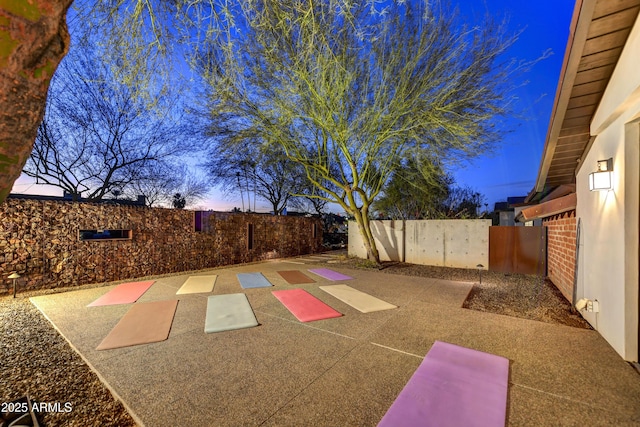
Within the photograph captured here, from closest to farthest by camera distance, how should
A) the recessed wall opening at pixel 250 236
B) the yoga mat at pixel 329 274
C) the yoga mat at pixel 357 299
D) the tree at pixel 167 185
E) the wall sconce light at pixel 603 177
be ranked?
the wall sconce light at pixel 603 177
the yoga mat at pixel 357 299
the yoga mat at pixel 329 274
the recessed wall opening at pixel 250 236
the tree at pixel 167 185

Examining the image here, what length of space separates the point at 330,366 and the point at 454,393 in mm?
1073

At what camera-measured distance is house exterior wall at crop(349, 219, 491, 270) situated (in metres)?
8.29

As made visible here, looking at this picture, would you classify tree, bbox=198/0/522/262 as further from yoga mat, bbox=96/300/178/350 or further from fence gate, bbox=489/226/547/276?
yoga mat, bbox=96/300/178/350

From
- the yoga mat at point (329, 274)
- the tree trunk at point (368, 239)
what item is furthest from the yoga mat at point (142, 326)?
the tree trunk at point (368, 239)

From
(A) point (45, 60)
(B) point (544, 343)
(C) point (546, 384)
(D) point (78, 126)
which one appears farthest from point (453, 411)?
(D) point (78, 126)

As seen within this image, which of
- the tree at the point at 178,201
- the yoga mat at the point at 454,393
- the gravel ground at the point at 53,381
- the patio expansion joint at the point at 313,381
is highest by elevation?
the tree at the point at 178,201

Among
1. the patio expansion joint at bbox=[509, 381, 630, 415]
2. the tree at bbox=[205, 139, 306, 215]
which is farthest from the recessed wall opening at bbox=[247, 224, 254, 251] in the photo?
the patio expansion joint at bbox=[509, 381, 630, 415]

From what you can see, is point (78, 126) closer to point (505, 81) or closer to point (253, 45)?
point (253, 45)

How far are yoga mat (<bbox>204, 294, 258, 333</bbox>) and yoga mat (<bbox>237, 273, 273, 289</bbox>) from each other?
88cm

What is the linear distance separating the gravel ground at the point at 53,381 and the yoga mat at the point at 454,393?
6.52 ft

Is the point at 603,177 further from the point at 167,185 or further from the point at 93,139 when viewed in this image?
the point at 167,185

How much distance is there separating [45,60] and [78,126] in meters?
10.9

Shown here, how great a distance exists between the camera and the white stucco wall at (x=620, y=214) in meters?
2.50

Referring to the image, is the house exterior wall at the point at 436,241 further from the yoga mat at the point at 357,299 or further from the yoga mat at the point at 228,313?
the yoga mat at the point at 228,313
